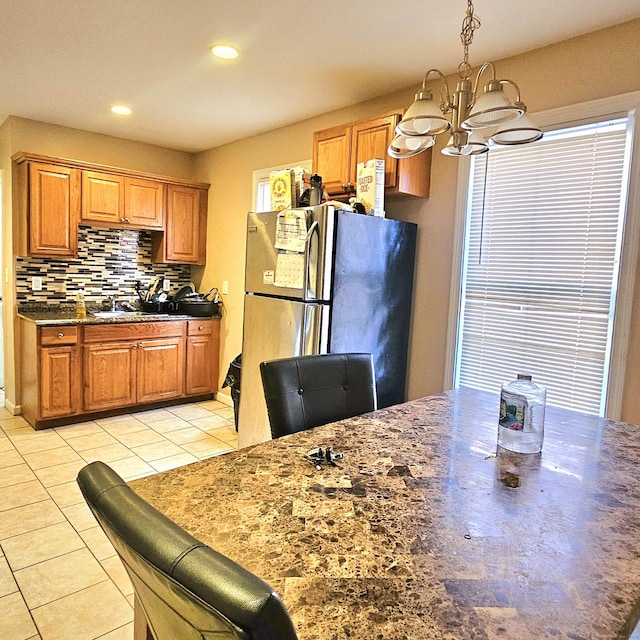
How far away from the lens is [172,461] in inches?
127

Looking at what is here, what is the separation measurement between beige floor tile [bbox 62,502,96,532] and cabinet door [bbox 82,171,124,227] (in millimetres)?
2465

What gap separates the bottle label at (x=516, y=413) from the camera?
132 cm

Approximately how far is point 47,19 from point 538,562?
2.91 m

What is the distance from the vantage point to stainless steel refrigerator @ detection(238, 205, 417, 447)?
2553 mm

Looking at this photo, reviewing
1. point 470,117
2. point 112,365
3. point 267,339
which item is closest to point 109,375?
point 112,365

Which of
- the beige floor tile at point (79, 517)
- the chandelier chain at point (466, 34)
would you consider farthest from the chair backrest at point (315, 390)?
the beige floor tile at point (79, 517)

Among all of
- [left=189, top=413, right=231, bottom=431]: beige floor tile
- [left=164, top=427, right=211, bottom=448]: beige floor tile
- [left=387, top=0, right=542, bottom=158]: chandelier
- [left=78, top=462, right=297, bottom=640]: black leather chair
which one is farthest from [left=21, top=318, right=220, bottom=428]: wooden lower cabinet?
[left=78, top=462, right=297, bottom=640]: black leather chair

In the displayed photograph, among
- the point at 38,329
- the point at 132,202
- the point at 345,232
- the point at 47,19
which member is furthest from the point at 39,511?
the point at 132,202

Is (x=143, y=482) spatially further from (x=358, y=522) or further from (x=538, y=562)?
(x=538, y=562)

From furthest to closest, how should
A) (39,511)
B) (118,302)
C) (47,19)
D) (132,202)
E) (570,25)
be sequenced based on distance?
(118,302)
(132,202)
(39,511)
(47,19)
(570,25)

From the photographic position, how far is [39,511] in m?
2.51

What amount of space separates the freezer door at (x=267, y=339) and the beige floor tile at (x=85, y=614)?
116cm

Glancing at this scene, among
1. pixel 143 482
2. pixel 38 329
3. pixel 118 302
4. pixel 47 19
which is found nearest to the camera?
pixel 143 482

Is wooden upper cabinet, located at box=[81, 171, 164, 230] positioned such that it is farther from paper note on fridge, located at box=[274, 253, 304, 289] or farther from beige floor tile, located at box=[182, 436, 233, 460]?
paper note on fridge, located at box=[274, 253, 304, 289]
